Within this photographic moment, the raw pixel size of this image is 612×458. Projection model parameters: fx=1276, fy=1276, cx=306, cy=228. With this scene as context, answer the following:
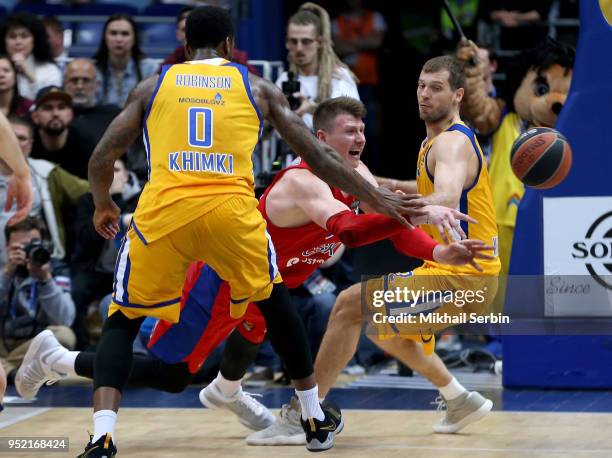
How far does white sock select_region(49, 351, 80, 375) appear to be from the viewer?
660 centimetres

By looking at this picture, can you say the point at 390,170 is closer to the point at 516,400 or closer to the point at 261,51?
the point at 261,51

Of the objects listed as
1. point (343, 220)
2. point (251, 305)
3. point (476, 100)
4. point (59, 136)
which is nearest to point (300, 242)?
point (251, 305)

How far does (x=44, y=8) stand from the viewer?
42.8 ft

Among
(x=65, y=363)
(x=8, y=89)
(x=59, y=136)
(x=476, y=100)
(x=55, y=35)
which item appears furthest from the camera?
(x=55, y=35)

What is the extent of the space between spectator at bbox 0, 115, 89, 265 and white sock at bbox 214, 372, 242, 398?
324 centimetres

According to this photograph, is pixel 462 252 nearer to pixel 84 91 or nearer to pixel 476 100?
pixel 476 100

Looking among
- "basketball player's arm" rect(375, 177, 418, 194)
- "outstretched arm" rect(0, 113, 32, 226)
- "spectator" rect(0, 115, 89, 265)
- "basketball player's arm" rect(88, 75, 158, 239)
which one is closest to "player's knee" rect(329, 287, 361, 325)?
"basketball player's arm" rect(375, 177, 418, 194)

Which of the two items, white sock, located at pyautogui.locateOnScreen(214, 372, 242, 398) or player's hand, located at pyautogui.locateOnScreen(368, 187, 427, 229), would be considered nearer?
player's hand, located at pyautogui.locateOnScreen(368, 187, 427, 229)

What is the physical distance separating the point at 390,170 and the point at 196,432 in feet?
18.8

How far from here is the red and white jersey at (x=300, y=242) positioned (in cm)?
673

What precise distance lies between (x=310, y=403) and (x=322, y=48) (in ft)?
14.2

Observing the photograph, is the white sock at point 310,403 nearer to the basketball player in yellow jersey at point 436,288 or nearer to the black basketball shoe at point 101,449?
the basketball player in yellow jersey at point 436,288

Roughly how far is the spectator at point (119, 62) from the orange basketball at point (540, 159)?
435 cm

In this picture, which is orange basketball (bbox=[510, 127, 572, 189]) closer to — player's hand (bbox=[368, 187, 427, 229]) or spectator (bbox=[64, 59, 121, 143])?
player's hand (bbox=[368, 187, 427, 229])
